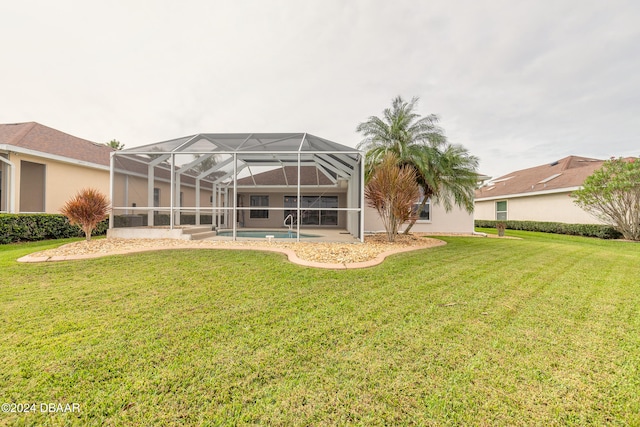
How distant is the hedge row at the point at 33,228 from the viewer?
8.88m

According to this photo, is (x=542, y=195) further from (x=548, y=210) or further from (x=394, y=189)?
(x=394, y=189)

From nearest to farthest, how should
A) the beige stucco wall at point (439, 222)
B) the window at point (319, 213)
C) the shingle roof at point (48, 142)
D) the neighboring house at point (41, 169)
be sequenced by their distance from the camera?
1. the neighboring house at point (41, 169)
2. the shingle roof at point (48, 142)
3. the beige stucco wall at point (439, 222)
4. the window at point (319, 213)

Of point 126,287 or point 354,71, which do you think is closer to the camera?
point 126,287

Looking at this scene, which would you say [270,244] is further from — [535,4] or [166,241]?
[535,4]

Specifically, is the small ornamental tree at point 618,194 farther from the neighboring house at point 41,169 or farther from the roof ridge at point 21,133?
the roof ridge at point 21,133

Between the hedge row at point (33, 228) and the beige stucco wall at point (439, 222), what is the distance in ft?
46.8

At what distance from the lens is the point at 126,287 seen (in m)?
4.24

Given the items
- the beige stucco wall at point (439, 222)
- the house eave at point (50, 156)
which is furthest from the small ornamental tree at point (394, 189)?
the house eave at point (50, 156)

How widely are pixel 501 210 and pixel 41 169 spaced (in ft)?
101

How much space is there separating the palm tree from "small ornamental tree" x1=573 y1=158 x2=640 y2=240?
711 centimetres

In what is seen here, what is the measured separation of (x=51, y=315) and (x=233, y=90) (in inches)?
533

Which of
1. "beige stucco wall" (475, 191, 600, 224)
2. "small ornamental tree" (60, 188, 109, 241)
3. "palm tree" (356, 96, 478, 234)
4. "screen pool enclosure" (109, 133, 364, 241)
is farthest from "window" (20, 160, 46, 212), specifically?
"beige stucco wall" (475, 191, 600, 224)

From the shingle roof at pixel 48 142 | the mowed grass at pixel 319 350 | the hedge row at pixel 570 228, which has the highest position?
the shingle roof at pixel 48 142

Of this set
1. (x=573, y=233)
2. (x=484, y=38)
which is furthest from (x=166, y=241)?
(x=573, y=233)
